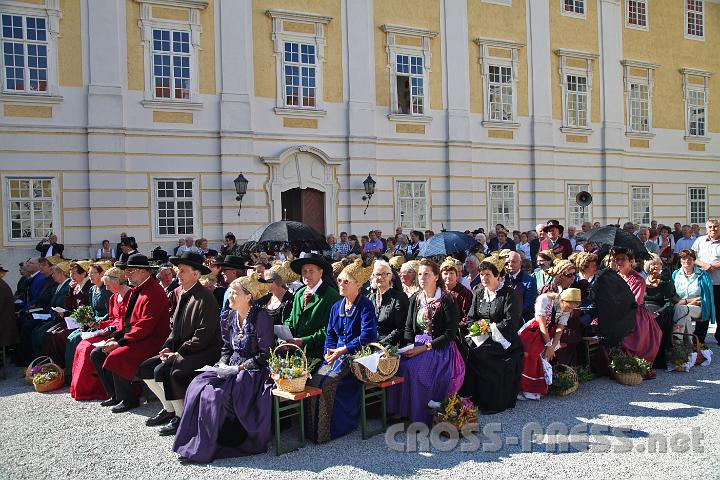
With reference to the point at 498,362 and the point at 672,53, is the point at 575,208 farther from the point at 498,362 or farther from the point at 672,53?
the point at 498,362

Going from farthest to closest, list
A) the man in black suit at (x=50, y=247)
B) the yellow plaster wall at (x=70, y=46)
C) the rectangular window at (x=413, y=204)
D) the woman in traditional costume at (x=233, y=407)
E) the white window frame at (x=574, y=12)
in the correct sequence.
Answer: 1. the white window frame at (x=574, y=12)
2. the rectangular window at (x=413, y=204)
3. the yellow plaster wall at (x=70, y=46)
4. the man in black suit at (x=50, y=247)
5. the woman in traditional costume at (x=233, y=407)

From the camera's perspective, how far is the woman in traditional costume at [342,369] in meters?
6.37

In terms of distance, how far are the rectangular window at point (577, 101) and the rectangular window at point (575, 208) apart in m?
2.16

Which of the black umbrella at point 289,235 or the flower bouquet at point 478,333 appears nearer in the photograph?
the flower bouquet at point 478,333

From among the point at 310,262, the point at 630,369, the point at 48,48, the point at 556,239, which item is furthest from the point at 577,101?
the point at 310,262

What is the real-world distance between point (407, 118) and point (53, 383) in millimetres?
14083

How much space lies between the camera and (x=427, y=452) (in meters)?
6.00

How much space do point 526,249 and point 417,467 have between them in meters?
12.4

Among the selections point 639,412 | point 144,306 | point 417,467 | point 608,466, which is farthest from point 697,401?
point 144,306

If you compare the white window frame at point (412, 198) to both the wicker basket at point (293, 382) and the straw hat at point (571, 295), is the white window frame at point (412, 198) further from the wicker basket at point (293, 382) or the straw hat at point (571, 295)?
the wicker basket at point (293, 382)

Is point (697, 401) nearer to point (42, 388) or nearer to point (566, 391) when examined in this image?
point (566, 391)

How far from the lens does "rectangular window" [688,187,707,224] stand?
26.5 m

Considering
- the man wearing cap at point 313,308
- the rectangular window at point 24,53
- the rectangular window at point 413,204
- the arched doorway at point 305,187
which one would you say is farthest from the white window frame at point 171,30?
the man wearing cap at point 313,308

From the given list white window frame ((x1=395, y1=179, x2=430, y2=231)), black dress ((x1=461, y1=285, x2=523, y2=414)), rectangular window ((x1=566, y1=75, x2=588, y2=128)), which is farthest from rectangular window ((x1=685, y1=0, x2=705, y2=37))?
black dress ((x1=461, y1=285, x2=523, y2=414))
